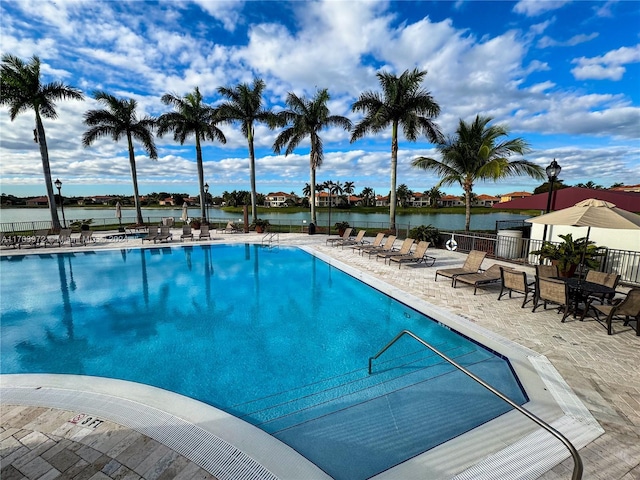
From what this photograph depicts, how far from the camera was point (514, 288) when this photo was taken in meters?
7.17

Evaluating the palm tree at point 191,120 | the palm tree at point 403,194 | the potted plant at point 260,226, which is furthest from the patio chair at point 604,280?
the palm tree at point 403,194

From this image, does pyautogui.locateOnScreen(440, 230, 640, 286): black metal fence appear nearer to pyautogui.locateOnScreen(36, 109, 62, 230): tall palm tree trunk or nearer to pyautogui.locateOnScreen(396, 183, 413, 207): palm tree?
pyautogui.locateOnScreen(36, 109, 62, 230): tall palm tree trunk

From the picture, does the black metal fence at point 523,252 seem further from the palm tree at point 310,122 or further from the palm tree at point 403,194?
the palm tree at point 403,194

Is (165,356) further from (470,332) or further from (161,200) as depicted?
(161,200)

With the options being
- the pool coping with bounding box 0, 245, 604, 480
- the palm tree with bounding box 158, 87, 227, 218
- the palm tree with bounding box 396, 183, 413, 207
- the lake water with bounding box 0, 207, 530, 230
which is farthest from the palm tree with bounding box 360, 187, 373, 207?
the pool coping with bounding box 0, 245, 604, 480

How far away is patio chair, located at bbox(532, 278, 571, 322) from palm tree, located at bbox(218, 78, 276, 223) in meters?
20.3

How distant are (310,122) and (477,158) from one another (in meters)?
11.4

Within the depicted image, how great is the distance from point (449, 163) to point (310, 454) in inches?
743

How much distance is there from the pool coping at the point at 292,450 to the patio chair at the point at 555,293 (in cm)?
232

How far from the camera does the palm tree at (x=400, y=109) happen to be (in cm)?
1583

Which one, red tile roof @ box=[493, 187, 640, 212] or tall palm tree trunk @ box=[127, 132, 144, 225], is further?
tall palm tree trunk @ box=[127, 132, 144, 225]

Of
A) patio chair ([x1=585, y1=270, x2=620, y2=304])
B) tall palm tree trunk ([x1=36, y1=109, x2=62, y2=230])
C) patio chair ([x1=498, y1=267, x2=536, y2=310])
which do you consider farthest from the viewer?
tall palm tree trunk ([x1=36, y1=109, x2=62, y2=230])

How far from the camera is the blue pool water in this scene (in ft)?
12.1

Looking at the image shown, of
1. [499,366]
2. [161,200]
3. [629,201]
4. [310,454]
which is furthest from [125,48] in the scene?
[161,200]
